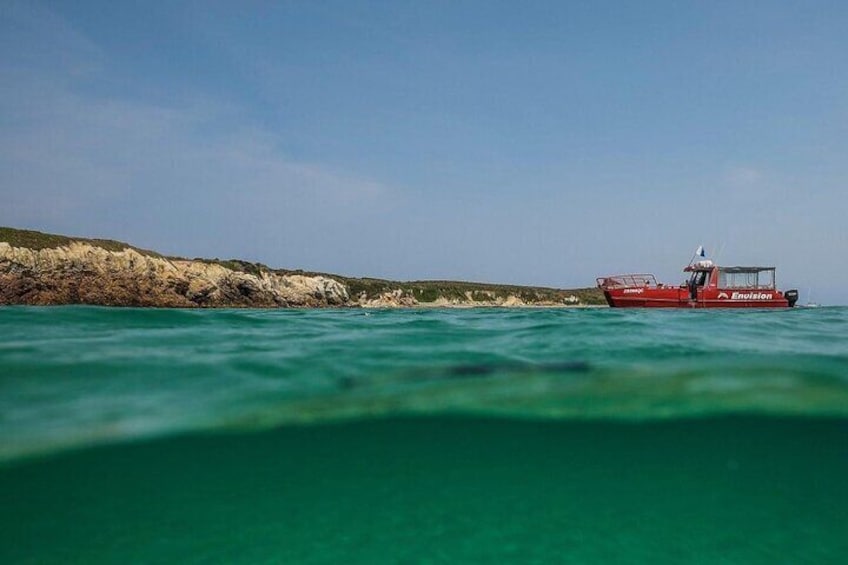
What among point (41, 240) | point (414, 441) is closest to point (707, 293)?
point (414, 441)

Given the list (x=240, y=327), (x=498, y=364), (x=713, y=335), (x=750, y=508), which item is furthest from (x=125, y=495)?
(x=713, y=335)

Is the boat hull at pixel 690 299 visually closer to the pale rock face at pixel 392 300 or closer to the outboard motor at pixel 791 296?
the outboard motor at pixel 791 296

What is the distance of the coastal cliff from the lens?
50.4 meters

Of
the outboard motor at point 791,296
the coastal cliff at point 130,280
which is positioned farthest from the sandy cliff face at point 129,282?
the outboard motor at point 791,296

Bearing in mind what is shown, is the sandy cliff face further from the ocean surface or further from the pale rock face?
the ocean surface

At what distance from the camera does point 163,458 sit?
1077 cm

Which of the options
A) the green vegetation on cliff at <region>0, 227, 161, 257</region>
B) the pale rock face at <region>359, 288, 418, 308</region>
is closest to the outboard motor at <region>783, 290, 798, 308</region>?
the pale rock face at <region>359, 288, 418, 308</region>

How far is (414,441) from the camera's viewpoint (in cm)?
1220

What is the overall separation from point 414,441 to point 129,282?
52.7 m

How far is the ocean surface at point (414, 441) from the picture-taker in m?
7.59

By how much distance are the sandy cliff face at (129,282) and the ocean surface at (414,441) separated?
46.0 meters

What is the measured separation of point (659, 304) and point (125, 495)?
147 ft

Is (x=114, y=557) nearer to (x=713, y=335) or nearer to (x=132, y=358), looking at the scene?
(x=132, y=358)

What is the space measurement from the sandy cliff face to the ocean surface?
45955mm
